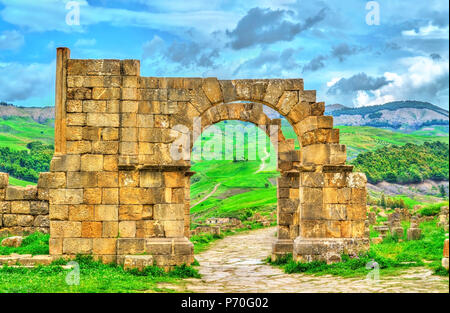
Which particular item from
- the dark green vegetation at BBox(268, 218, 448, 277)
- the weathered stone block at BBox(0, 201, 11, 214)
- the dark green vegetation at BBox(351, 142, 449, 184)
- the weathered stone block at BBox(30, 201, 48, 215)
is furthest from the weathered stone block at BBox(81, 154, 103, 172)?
the dark green vegetation at BBox(351, 142, 449, 184)

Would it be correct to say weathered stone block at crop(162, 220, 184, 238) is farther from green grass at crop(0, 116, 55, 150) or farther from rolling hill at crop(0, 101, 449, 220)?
green grass at crop(0, 116, 55, 150)

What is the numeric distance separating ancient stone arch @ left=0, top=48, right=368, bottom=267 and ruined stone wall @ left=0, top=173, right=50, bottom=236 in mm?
2568

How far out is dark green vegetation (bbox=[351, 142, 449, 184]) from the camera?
1640 inches

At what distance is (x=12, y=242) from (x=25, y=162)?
1690 centimetres

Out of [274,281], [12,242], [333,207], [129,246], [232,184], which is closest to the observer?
[274,281]

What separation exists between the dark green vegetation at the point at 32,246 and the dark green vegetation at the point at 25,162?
13557 millimetres

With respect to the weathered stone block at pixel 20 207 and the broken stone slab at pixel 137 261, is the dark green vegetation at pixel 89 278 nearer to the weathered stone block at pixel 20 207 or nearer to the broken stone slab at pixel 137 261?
the broken stone slab at pixel 137 261

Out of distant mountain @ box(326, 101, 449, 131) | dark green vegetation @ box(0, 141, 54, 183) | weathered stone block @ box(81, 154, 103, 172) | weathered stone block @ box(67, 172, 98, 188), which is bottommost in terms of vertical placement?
weathered stone block @ box(67, 172, 98, 188)

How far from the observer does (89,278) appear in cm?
1048

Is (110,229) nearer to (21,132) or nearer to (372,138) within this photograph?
(21,132)

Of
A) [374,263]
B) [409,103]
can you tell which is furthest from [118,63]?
[409,103]

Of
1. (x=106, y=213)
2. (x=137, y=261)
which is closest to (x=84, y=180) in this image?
(x=106, y=213)

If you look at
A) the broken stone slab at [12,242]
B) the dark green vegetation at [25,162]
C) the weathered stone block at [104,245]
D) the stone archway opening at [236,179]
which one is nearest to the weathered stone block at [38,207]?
the broken stone slab at [12,242]

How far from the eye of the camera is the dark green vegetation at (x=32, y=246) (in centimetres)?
1280
